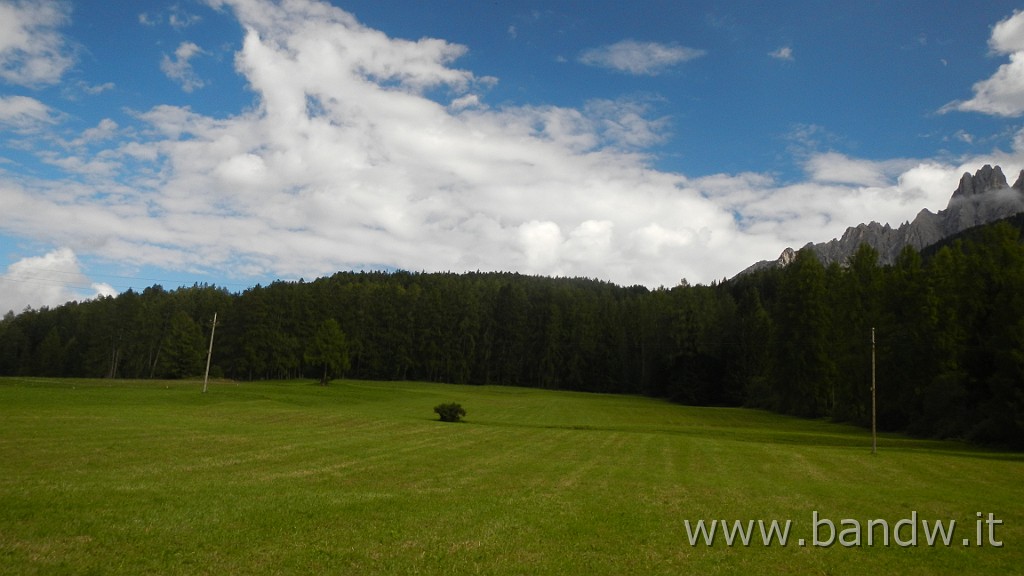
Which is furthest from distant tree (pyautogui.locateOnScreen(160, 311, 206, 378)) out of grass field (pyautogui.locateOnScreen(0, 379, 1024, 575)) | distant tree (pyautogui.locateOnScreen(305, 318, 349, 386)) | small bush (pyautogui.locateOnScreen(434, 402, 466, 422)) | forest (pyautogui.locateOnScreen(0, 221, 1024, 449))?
small bush (pyautogui.locateOnScreen(434, 402, 466, 422))

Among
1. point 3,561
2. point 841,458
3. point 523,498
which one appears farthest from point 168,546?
point 841,458

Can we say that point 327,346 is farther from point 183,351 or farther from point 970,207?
point 970,207

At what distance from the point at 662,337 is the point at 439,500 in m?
98.2

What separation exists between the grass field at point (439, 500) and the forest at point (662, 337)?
15.7 m

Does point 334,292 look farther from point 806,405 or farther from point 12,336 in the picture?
point 806,405

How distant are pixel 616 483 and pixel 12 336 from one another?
502ft

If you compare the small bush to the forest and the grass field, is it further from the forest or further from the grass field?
the forest

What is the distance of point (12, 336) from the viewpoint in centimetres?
12838

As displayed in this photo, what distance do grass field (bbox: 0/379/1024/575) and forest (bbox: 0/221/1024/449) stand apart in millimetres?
15722

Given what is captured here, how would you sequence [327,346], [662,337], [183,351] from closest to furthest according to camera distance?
[327,346], [183,351], [662,337]

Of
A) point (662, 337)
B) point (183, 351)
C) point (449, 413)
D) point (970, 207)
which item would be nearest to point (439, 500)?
point (449, 413)

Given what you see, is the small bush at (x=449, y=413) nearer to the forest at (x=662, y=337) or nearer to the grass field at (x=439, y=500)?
the grass field at (x=439, y=500)

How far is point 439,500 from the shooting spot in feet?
48.8

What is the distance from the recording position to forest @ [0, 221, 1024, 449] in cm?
4334
